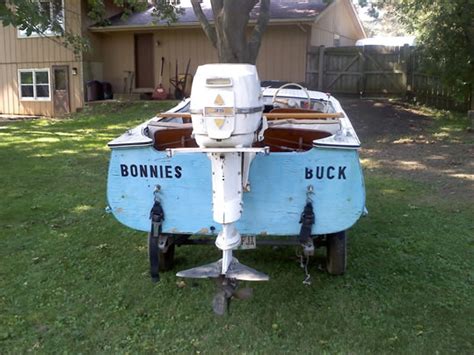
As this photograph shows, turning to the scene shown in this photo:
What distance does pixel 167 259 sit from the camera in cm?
436

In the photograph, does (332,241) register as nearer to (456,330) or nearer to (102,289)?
(456,330)

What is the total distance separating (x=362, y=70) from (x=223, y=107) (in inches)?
618

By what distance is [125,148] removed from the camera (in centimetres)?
351

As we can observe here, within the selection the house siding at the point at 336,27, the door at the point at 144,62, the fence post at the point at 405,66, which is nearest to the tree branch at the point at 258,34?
the house siding at the point at 336,27

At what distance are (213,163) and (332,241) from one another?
1389 mm

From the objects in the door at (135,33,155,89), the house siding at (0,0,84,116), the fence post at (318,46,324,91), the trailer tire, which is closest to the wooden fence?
the fence post at (318,46,324,91)

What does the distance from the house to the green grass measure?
1235 cm

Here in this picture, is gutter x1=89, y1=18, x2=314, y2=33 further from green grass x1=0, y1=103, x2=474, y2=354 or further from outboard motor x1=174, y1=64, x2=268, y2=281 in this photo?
Answer: outboard motor x1=174, y1=64, x2=268, y2=281

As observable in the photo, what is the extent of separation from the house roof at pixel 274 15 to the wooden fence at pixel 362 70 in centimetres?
125

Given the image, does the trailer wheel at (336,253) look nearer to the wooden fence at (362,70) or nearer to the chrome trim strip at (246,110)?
the chrome trim strip at (246,110)

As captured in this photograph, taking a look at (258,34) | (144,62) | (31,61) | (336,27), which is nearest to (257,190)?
(258,34)

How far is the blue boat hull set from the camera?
336cm

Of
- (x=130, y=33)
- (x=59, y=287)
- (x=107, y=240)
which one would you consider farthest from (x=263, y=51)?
(x=59, y=287)

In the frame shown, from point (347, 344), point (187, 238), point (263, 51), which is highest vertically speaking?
point (263, 51)
